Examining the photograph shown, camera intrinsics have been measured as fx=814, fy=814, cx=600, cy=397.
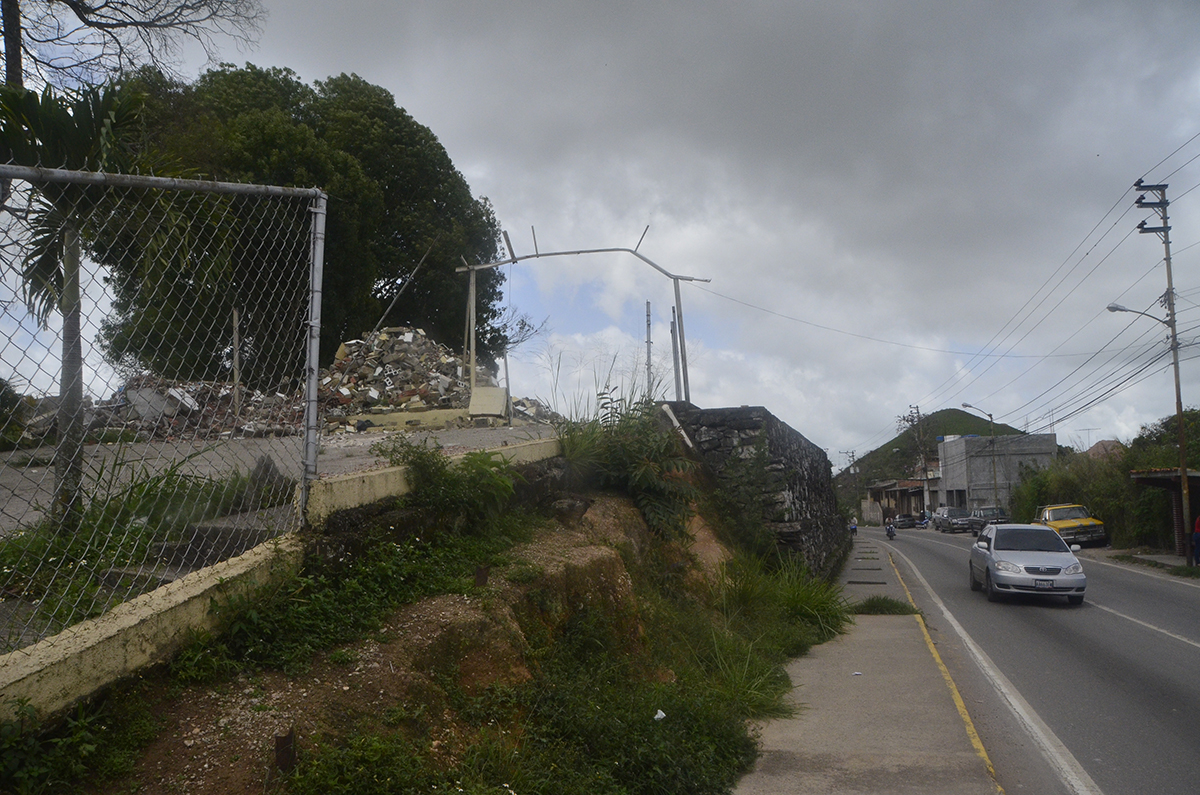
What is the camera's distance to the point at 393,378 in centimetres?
1938

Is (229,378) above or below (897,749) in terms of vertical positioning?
above

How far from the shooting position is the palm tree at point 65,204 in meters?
3.69

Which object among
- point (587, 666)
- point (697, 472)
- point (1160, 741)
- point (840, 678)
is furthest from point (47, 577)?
point (697, 472)

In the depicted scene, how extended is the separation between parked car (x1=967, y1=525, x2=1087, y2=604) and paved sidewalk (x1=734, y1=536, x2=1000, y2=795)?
578cm

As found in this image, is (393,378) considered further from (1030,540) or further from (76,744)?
(76,744)

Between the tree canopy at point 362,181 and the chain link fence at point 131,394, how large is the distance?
16397 millimetres

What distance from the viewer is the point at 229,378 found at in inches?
248

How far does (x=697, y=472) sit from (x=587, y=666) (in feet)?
27.3

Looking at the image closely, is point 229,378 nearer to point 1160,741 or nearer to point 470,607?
point 470,607

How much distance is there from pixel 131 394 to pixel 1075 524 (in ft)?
116

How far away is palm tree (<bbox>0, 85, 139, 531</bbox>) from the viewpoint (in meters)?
3.69

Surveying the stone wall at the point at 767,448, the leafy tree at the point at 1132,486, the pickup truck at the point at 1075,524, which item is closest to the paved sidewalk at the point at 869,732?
the stone wall at the point at 767,448

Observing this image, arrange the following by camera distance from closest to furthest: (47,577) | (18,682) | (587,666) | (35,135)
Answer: (18,682) → (47,577) → (35,135) → (587,666)

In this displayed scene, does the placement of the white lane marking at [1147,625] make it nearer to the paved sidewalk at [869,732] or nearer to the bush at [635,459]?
the paved sidewalk at [869,732]
